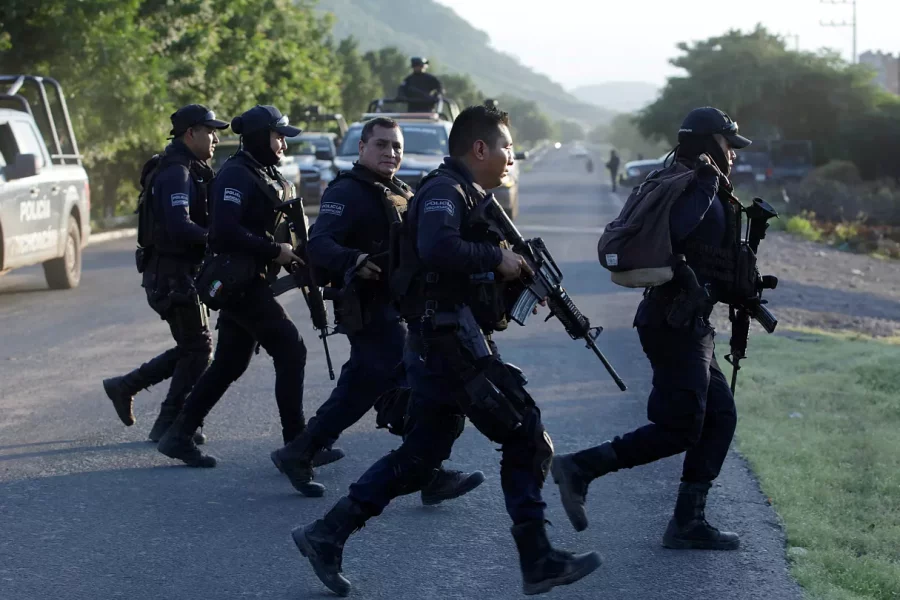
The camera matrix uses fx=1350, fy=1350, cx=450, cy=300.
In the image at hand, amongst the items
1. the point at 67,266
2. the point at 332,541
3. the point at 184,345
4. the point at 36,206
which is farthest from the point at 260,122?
the point at 67,266

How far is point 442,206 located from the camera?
4617 millimetres

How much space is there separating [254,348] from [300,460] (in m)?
1.04

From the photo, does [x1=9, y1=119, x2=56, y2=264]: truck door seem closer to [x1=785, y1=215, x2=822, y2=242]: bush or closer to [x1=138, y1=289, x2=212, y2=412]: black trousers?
[x1=138, y1=289, x2=212, y2=412]: black trousers

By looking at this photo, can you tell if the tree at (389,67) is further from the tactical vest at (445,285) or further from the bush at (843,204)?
the tactical vest at (445,285)

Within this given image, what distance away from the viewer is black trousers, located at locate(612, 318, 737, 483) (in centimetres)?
532

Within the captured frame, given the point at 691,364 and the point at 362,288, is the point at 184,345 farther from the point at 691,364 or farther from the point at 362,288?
the point at 691,364

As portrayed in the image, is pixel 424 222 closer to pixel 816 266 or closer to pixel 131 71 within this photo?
pixel 816 266

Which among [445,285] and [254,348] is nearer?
[445,285]

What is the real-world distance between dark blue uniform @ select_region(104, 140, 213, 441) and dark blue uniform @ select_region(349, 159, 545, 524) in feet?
8.13

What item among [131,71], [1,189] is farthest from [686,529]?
[131,71]

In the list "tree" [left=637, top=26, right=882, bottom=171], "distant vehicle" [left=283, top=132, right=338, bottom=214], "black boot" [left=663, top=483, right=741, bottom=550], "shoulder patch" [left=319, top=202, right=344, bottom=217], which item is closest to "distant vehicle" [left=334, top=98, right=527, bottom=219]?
"distant vehicle" [left=283, top=132, right=338, bottom=214]

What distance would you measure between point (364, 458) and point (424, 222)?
2810 millimetres

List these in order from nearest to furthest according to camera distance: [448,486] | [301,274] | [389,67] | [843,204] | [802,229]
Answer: [448,486] < [301,274] < [802,229] < [843,204] < [389,67]

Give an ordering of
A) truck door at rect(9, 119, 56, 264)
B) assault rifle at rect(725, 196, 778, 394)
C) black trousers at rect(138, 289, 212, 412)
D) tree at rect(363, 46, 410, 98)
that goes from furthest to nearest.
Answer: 1. tree at rect(363, 46, 410, 98)
2. truck door at rect(9, 119, 56, 264)
3. black trousers at rect(138, 289, 212, 412)
4. assault rifle at rect(725, 196, 778, 394)
